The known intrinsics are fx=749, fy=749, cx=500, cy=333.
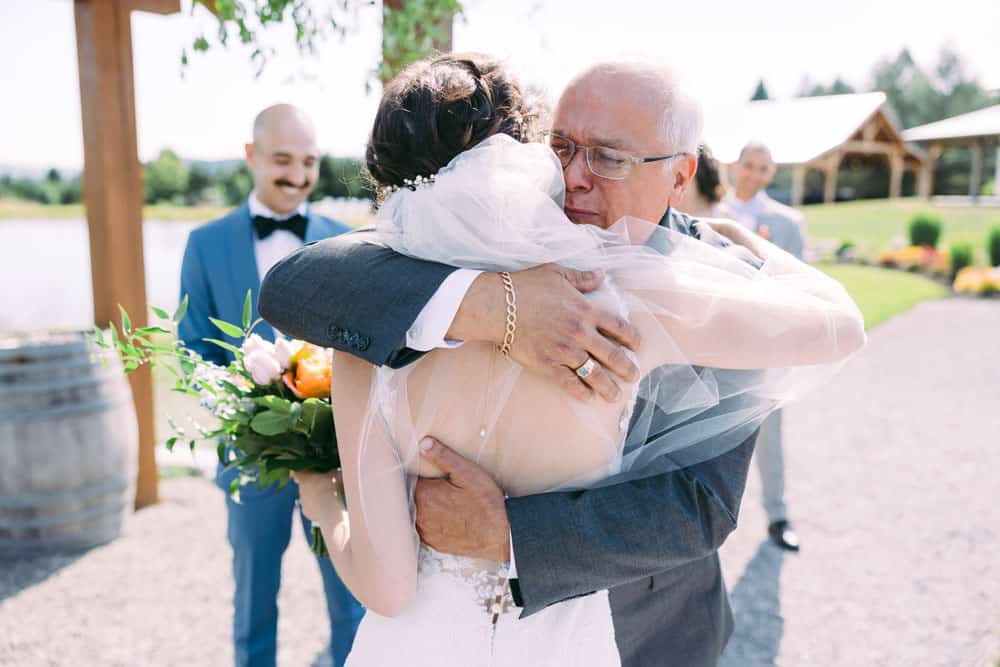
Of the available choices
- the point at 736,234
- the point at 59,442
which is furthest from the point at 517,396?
the point at 59,442

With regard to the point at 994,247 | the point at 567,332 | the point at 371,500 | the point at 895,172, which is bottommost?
the point at 994,247

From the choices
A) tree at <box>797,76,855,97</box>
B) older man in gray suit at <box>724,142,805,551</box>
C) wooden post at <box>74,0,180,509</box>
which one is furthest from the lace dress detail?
tree at <box>797,76,855,97</box>

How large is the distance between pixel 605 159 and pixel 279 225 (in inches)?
90.8

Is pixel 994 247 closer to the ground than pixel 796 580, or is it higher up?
higher up

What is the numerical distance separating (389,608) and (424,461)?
28 cm

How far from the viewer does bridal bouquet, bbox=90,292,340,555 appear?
1787mm

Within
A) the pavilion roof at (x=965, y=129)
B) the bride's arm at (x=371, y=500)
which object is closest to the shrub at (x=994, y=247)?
the pavilion roof at (x=965, y=129)

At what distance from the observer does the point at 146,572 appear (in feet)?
14.2

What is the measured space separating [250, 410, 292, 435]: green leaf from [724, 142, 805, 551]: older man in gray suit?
3511mm

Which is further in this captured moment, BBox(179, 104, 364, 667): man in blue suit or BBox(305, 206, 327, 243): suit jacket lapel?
BBox(305, 206, 327, 243): suit jacket lapel

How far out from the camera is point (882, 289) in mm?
15836

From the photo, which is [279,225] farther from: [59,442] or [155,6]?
[155,6]

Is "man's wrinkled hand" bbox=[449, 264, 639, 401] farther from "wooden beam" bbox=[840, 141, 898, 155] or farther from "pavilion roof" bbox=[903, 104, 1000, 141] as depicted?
"wooden beam" bbox=[840, 141, 898, 155]

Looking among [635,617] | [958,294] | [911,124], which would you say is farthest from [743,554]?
[911,124]
